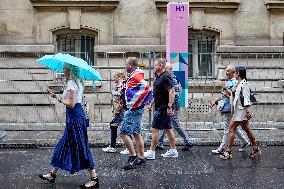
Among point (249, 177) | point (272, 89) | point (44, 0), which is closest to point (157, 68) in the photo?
point (249, 177)

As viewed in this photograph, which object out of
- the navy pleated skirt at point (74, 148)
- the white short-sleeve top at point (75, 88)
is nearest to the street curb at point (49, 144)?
the navy pleated skirt at point (74, 148)

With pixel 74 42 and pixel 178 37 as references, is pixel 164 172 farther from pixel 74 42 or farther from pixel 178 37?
pixel 74 42

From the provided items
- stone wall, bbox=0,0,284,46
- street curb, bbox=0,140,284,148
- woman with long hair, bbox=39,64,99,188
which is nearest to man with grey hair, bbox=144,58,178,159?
street curb, bbox=0,140,284,148

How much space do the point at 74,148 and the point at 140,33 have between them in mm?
7866

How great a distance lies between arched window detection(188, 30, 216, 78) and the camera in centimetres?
1402

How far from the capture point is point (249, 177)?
8.27 metres

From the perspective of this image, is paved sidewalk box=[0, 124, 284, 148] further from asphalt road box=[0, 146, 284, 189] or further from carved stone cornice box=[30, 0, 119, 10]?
carved stone cornice box=[30, 0, 119, 10]

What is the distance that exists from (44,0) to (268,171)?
864 cm

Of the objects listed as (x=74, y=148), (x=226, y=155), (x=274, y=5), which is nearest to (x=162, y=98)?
(x=226, y=155)

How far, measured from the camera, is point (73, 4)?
14734 mm

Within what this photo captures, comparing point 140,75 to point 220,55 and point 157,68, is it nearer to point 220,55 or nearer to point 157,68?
point 157,68

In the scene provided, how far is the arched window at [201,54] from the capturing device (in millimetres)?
14016

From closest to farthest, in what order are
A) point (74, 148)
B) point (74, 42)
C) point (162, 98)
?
point (74, 148) → point (162, 98) → point (74, 42)

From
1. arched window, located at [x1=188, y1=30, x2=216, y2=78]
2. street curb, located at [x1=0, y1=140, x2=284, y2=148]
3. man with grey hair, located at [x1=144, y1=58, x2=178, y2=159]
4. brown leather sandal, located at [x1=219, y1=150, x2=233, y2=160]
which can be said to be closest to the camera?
man with grey hair, located at [x1=144, y1=58, x2=178, y2=159]
